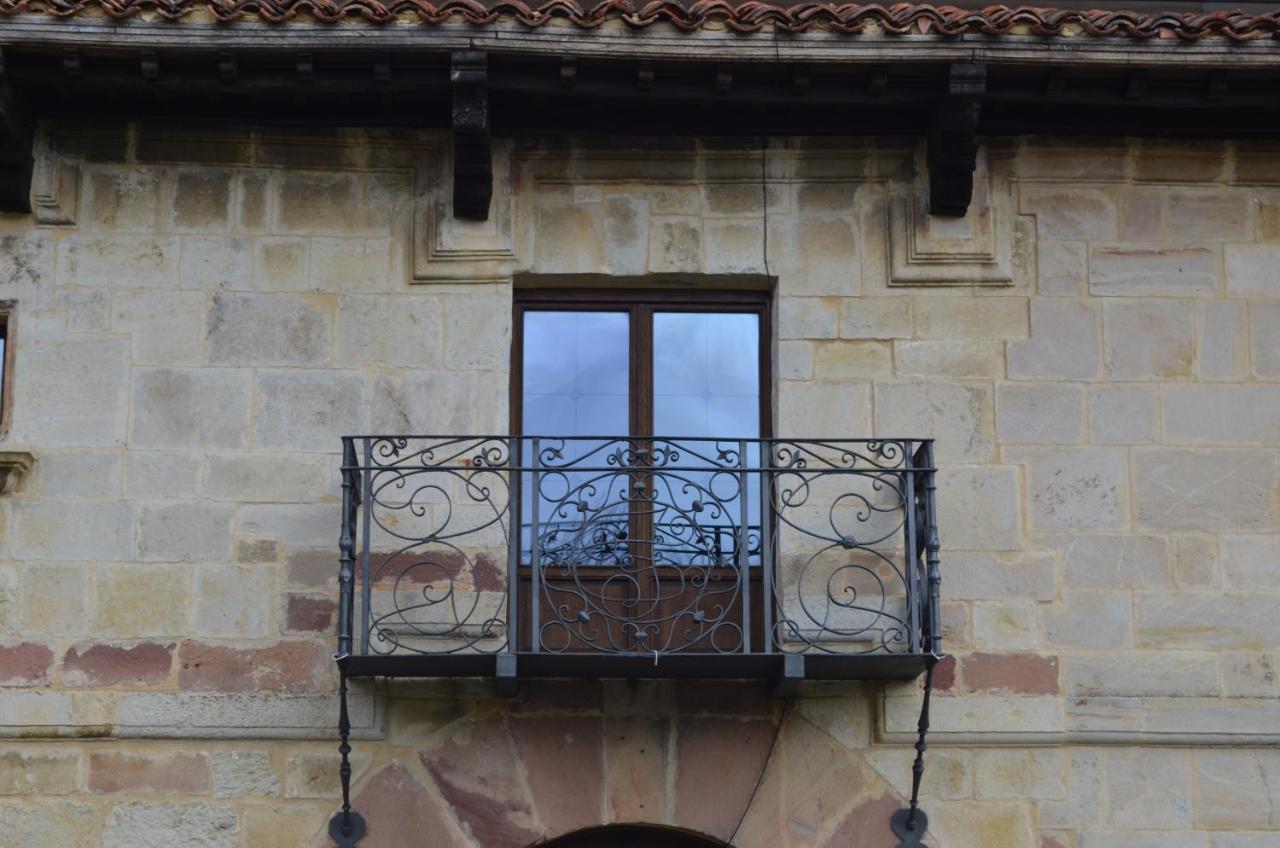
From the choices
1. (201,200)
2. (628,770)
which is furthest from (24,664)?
(628,770)

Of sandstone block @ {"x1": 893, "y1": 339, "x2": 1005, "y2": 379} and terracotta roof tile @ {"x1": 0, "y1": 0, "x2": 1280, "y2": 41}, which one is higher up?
terracotta roof tile @ {"x1": 0, "y1": 0, "x2": 1280, "y2": 41}

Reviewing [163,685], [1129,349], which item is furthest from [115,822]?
[1129,349]

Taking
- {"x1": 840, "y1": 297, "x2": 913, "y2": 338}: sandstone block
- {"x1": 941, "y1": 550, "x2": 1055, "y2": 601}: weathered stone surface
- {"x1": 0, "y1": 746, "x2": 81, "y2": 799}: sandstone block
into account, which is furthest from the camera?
{"x1": 840, "y1": 297, "x2": 913, "y2": 338}: sandstone block

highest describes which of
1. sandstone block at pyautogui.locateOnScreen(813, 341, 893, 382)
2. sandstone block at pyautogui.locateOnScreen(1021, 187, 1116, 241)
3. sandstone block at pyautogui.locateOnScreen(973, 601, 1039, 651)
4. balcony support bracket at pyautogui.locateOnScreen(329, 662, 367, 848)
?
sandstone block at pyautogui.locateOnScreen(1021, 187, 1116, 241)

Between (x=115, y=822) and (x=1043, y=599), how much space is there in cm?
360

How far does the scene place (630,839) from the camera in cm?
823

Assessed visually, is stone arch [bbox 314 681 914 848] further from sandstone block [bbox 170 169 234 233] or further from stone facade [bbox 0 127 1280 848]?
sandstone block [bbox 170 169 234 233]

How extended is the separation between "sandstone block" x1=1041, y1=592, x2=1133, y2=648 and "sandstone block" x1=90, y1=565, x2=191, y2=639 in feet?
10.9

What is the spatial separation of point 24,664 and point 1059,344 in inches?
166

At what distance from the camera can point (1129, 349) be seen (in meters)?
8.70

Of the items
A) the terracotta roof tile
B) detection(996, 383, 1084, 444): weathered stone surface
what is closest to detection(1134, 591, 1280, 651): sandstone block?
detection(996, 383, 1084, 444): weathered stone surface

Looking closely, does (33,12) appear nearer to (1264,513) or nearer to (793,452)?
(793,452)

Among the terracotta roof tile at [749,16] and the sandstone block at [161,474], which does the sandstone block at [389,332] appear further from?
the terracotta roof tile at [749,16]

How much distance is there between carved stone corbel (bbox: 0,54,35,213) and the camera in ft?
28.0
